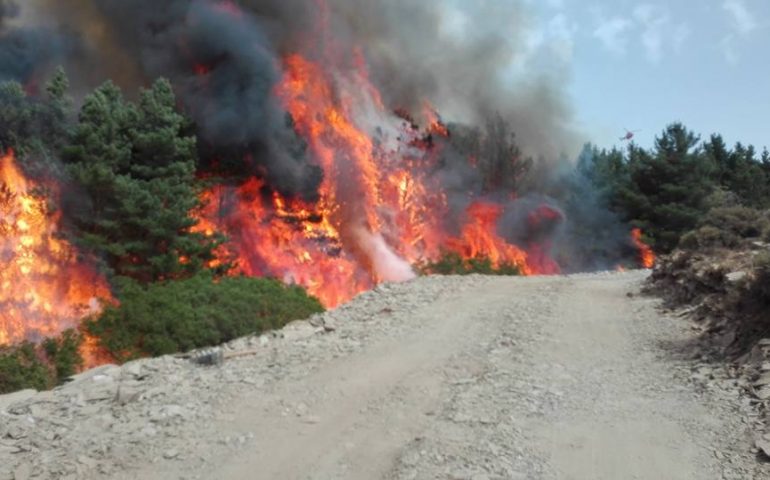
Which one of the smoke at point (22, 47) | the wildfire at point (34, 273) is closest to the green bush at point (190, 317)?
the wildfire at point (34, 273)

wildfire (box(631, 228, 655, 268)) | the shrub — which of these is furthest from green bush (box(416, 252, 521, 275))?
wildfire (box(631, 228, 655, 268))

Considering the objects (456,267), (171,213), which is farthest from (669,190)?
(171,213)

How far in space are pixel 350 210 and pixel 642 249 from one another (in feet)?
63.0

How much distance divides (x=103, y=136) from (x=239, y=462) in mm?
18985

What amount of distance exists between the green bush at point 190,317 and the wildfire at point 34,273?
3592mm

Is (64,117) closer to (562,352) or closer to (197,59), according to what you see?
(197,59)

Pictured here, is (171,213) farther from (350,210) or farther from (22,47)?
(22,47)

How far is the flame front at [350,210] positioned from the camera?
1062 inches

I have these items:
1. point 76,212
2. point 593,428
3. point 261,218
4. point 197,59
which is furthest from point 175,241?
point 593,428

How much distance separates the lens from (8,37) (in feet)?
91.9

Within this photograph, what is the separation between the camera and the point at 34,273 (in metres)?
19.4

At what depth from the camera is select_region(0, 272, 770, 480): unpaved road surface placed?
6.31m

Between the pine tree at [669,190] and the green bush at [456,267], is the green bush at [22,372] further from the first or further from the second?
the pine tree at [669,190]

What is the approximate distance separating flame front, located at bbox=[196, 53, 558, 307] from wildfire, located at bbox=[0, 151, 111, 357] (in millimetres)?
5410
